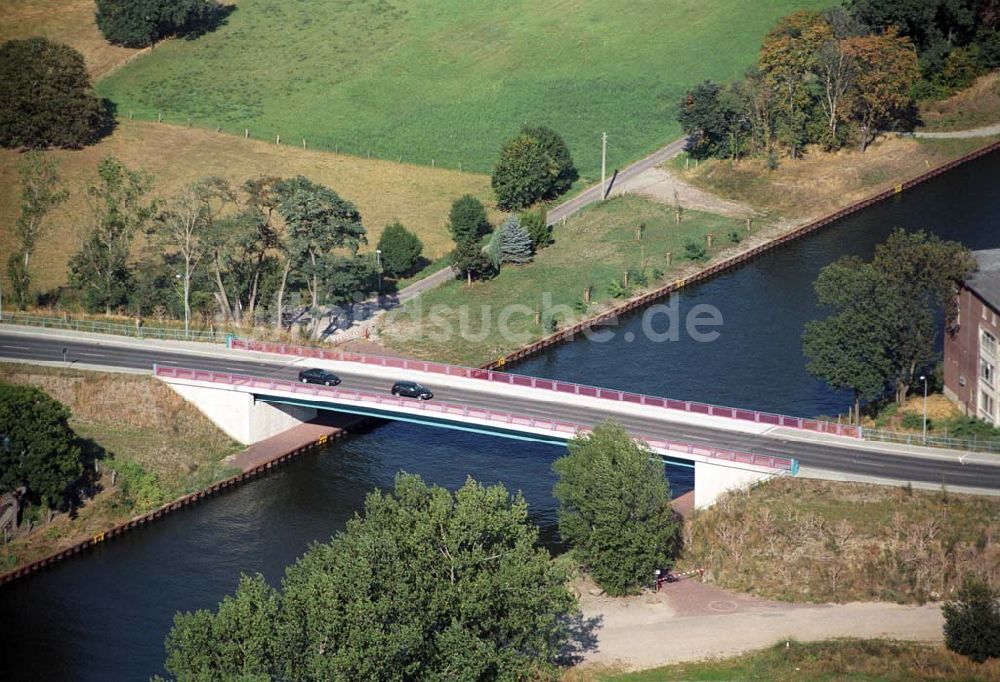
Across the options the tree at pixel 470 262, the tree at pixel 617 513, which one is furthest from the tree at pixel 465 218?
the tree at pixel 617 513

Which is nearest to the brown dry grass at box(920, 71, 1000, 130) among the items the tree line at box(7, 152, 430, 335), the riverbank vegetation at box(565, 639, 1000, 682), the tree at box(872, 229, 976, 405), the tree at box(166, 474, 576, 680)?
the tree at box(872, 229, 976, 405)

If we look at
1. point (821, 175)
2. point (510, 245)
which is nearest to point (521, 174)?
point (510, 245)

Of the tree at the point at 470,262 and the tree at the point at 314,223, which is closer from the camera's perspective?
the tree at the point at 314,223

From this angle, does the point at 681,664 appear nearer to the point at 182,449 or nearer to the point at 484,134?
the point at 182,449

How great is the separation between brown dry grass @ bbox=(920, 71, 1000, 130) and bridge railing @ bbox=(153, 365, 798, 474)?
3649 inches

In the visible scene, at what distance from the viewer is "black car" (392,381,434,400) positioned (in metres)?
124

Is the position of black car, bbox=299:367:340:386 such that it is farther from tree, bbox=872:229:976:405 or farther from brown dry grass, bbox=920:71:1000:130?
brown dry grass, bbox=920:71:1000:130

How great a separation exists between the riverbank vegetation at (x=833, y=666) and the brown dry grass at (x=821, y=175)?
87.2m

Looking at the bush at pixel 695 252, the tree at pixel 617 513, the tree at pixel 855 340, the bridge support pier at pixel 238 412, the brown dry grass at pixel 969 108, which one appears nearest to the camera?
the tree at pixel 617 513

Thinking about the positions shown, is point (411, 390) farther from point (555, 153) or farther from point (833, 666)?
point (555, 153)

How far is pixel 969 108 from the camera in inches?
7608

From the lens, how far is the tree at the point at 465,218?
166 meters

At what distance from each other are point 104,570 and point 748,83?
103349mm

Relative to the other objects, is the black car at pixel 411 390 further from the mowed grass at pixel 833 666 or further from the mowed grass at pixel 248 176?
the mowed grass at pixel 248 176
